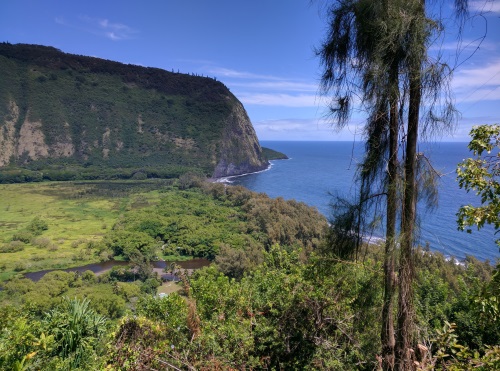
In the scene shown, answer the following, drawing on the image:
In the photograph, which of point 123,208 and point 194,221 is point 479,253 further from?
point 123,208

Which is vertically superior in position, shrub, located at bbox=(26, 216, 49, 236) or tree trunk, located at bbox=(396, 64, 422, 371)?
tree trunk, located at bbox=(396, 64, 422, 371)

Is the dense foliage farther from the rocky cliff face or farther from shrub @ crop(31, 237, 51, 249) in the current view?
the rocky cliff face

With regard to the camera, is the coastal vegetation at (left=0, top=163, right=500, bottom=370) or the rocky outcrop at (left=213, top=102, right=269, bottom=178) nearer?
the coastal vegetation at (left=0, top=163, right=500, bottom=370)

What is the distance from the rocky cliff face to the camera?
97.5m

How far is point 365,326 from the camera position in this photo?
4.20 metres

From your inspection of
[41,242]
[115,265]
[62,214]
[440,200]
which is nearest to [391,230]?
[440,200]

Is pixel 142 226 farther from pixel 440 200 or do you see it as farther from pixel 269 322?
pixel 440 200

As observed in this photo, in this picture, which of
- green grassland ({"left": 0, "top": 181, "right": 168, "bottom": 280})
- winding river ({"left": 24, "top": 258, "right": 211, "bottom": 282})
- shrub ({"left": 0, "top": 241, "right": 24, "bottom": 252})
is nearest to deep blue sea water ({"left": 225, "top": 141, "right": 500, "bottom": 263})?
winding river ({"left": 24, "top": 258, "right": 211, "bottom": 282})

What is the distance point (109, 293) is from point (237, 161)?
85080mm

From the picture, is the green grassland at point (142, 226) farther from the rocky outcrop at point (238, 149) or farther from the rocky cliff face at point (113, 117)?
the rocky outcrop at point (238, 149)

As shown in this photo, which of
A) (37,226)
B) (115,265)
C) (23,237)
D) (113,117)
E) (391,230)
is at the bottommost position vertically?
(115,265)

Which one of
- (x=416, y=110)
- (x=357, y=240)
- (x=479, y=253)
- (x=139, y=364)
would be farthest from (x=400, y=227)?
(x=479, y=253)

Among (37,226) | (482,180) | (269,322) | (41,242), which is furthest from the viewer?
(37,226)

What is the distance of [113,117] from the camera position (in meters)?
114
